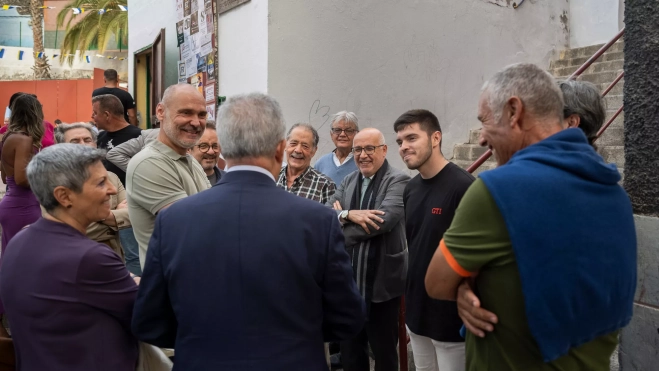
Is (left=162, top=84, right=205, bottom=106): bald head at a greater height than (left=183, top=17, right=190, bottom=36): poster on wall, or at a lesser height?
lesser

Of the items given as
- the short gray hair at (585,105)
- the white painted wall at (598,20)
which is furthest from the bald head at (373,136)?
the white painted wall at (598,20)

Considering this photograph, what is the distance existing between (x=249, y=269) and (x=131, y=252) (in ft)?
8.51

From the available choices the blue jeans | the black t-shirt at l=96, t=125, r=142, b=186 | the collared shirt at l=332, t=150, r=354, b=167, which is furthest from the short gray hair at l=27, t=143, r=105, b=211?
the collared shirt at l=332, t=150, r=354, b=167

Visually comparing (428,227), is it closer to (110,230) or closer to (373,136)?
(373,136)

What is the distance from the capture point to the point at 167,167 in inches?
118

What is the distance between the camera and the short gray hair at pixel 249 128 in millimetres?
2023

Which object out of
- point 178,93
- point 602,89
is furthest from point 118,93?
point 602,89

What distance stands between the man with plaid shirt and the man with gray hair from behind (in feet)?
8.23

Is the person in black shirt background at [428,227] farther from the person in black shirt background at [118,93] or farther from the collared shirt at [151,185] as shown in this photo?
the person in black shirt background at [118,93]

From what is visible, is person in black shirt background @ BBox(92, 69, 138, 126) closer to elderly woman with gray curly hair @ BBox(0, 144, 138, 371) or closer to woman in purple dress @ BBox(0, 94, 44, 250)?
woman in purple dress @ BBox(0, 94, 44, 250)

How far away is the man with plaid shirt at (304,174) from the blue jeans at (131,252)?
3.85 ft

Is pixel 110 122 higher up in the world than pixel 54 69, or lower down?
lower down

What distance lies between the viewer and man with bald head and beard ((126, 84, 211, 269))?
289 centimetres

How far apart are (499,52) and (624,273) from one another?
7351mm
